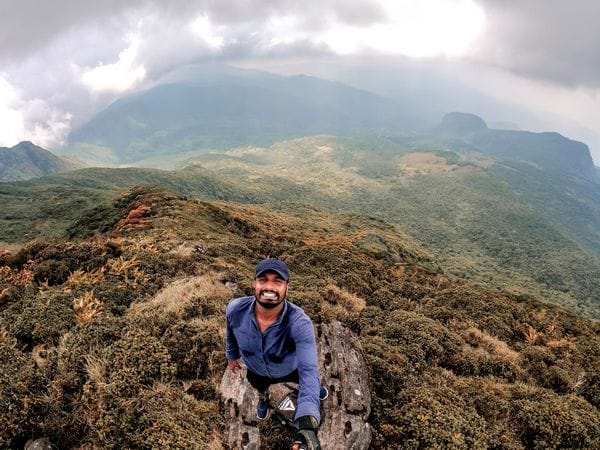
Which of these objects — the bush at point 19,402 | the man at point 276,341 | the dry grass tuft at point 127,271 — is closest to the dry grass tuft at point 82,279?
the dry grass tuft at point 127,271

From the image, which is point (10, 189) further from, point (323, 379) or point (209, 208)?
point (323, 379)

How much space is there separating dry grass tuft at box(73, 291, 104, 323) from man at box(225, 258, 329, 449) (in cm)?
550

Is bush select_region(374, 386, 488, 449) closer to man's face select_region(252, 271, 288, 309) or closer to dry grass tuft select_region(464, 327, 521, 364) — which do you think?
man's face select_region(252, 271, 288, 309)

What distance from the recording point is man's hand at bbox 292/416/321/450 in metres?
4.08

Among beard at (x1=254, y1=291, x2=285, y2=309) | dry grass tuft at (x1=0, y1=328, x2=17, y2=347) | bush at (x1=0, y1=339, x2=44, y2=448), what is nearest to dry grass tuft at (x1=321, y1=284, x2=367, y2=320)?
beard at (x1=254, y1=291, x2=285, y2=309)

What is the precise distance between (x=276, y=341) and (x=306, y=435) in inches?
52.4

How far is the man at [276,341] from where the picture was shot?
15.0 ft

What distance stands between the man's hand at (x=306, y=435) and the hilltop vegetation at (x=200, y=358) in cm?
203

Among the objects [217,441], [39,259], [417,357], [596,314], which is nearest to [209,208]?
[39,259]

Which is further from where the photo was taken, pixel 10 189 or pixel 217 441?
pixel 10 189

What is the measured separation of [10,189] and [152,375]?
19828 cm

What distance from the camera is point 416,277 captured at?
2316 centimetres

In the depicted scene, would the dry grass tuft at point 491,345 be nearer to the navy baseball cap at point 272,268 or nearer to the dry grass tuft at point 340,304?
the dry grass tuft at point 340,304

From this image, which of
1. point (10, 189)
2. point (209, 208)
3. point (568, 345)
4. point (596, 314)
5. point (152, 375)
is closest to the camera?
point (152, 375)
